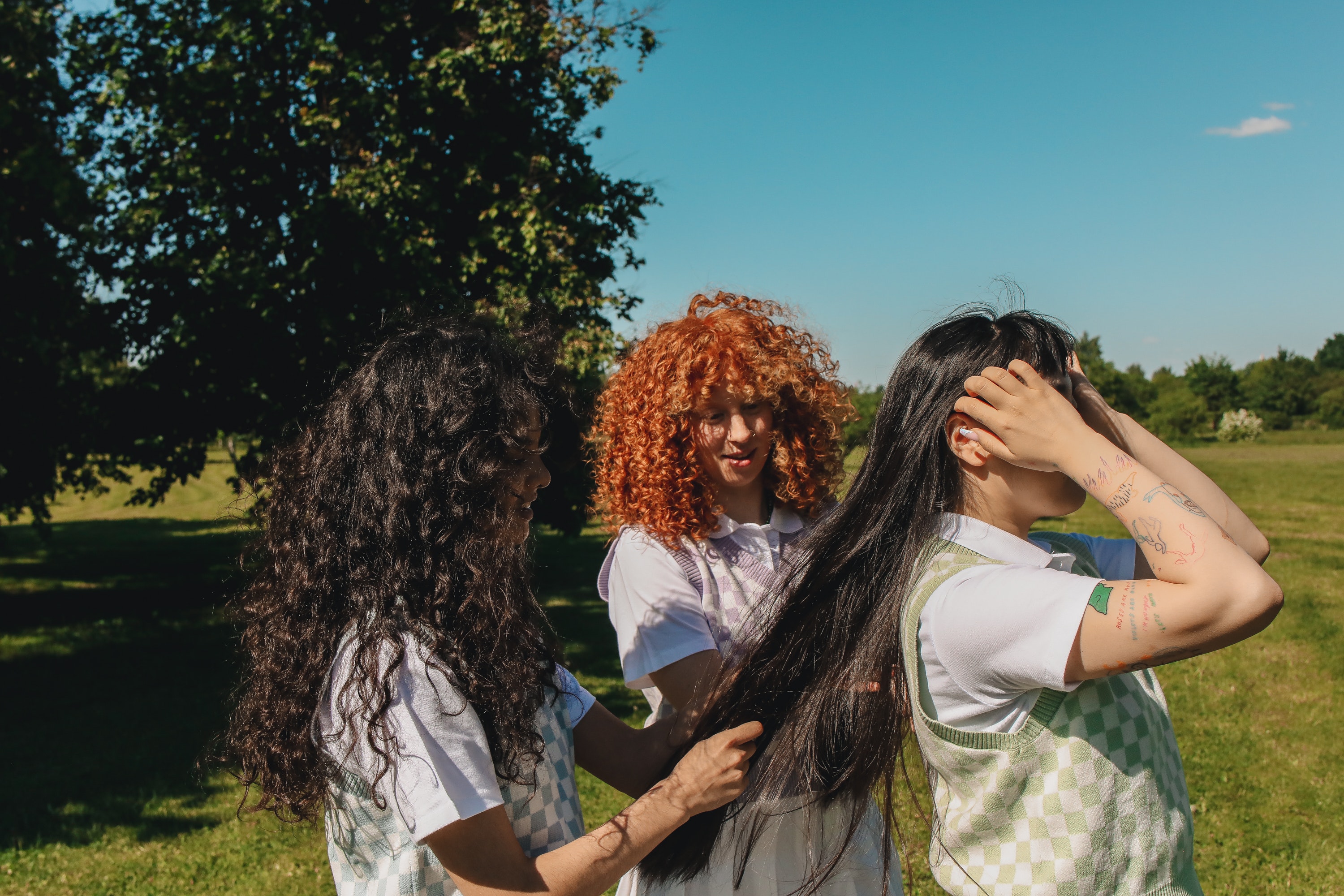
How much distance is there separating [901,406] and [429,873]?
1.20 m

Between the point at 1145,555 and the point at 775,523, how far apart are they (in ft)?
4.22

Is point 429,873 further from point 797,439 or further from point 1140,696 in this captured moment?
point 797,439

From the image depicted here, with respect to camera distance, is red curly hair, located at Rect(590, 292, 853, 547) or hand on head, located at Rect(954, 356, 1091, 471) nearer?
hand on head, located at Rect(954, 356, 1091, 471)

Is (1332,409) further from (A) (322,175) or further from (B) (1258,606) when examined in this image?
(B) (1258,606)

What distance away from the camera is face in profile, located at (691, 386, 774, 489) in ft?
8.20

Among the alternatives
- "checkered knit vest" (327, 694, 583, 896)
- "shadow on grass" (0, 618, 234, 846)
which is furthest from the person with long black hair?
"shadow on grass" (0, 618, 234, 846)

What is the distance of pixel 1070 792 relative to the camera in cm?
143

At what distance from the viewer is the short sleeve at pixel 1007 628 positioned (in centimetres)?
132

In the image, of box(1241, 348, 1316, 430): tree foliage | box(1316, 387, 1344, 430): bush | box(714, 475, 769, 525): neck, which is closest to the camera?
box(714, 475, 769, 525): neck

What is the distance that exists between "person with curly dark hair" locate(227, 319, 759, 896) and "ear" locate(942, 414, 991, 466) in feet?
2.21

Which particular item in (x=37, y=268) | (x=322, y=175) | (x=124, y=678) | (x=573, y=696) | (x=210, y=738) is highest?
(x=322, y=175)

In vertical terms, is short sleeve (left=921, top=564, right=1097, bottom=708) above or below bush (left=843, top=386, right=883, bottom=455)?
below

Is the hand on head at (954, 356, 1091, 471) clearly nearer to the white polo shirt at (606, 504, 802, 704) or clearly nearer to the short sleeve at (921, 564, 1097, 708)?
the short sleeve at (921, 564, 1097, 708)

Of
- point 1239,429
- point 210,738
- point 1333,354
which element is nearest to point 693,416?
point 210,738
